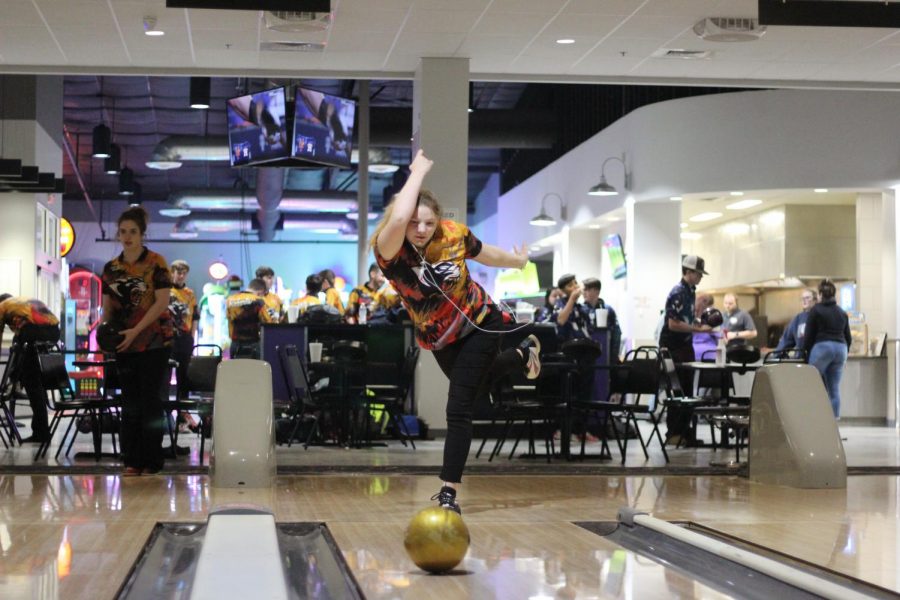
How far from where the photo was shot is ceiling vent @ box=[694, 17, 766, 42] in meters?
9.37

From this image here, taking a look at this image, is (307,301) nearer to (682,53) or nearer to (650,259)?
(682,53)

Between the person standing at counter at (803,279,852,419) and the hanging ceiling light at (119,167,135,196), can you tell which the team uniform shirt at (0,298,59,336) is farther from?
the hanging ceiling light at (119,167,135,196)

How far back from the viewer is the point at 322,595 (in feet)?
12.7

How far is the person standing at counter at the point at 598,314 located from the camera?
1112cm

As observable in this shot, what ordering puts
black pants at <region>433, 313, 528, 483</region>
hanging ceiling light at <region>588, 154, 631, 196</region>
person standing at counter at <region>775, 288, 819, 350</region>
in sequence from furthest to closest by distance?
hanging ceiling light at <region>588, 154, 631, 196</region>, person standing at counter at <region>775, 288, 819, 350</region>, black pants at <region>433, 313, 528, 483</region>

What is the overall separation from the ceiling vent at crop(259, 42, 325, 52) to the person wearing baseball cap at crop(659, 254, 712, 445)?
3548 millimetres

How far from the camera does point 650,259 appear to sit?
1531cm

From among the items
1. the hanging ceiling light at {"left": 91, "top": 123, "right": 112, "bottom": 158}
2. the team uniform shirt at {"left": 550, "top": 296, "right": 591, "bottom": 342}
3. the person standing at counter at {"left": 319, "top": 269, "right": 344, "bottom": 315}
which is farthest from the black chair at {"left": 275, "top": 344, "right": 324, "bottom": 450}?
the hanging ceiling light at {"left": 91, "top": 123, "right": 112, "bottom": 158}

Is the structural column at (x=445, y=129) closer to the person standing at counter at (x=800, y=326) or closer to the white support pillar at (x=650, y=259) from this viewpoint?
the person standing at counter at (x=800, y=326)

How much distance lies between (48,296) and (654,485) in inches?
453

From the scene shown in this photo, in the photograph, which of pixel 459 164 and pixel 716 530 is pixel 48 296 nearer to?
pixel 459 164

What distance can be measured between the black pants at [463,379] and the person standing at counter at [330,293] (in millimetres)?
6019

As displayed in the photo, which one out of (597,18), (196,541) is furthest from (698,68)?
(196,541)

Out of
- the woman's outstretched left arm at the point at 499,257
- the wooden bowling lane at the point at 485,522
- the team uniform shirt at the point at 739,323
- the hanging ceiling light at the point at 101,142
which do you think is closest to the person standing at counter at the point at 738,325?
the team uniform shirt at the point at 739,323
